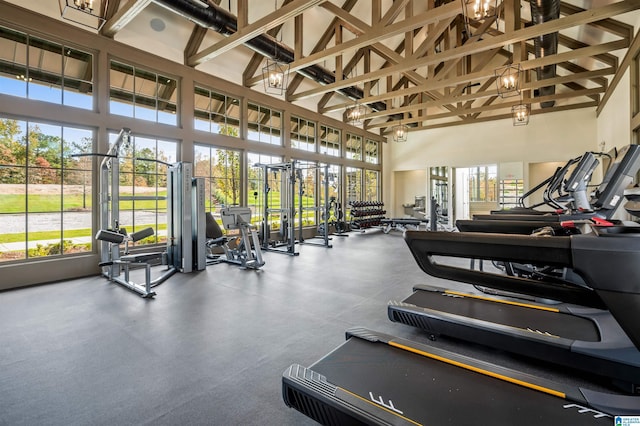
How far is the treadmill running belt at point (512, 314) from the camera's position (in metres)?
2.37

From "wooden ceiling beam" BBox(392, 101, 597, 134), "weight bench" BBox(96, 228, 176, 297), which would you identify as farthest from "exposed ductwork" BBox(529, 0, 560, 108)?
"weight bench" BBox(96, 228, 176, 297)

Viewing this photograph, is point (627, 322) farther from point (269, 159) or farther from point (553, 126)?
point (553, 126)

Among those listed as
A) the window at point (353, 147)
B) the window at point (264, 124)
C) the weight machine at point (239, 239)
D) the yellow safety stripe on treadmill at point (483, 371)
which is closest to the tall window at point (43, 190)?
the weight machine at point (239, 239)

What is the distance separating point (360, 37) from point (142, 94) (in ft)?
13.7

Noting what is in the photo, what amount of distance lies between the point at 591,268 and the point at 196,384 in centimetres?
219

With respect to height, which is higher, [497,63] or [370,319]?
[497,63]

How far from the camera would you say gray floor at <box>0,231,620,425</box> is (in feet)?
5.96

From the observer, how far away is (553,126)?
994 cm

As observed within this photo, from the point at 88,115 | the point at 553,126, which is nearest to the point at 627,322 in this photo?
the point at 88,115

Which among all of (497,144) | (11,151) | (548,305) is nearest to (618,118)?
(497,144)

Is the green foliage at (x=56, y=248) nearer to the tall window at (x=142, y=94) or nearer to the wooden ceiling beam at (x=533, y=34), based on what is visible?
the tall window at (x=142, y=94)

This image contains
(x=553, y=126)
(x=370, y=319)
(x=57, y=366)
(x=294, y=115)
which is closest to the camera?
(x=57, y=366)

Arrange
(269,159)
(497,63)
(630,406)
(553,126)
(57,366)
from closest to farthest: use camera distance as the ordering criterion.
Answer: (630,406) → (57,366) → (269,159) → (553,126) → (497,63)

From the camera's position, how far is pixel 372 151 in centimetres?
1293
